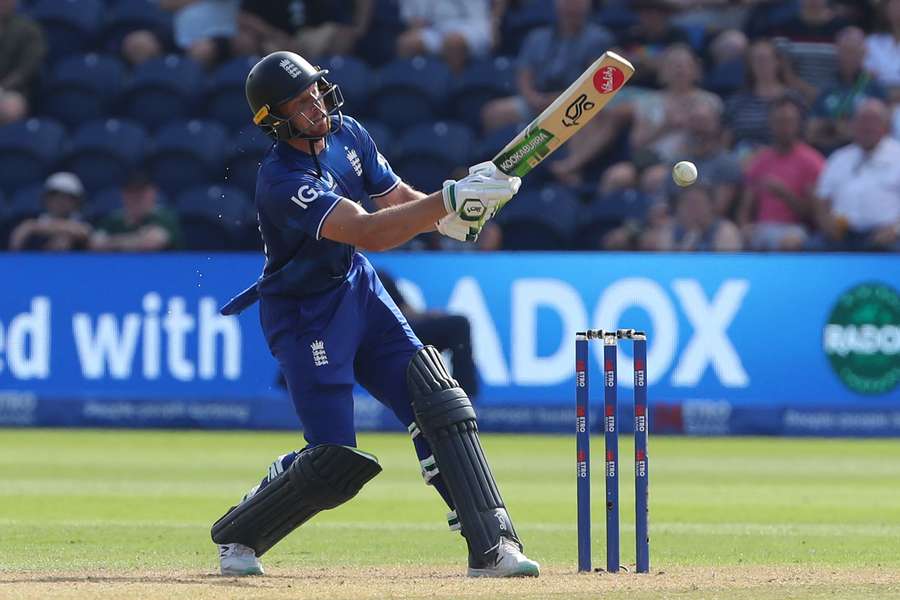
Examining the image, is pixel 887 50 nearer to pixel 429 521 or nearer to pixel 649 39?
pixel 649 39

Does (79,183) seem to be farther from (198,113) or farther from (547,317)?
(547,317)

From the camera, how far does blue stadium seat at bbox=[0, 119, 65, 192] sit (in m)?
15.5

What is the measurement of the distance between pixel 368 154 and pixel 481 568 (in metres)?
1.59

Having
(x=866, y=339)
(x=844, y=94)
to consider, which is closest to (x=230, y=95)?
(x=844, y=94)

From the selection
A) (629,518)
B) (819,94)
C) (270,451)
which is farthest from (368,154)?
(819,94)

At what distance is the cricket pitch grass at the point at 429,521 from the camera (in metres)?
5.72

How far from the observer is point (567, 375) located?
Answer: 13.4 meters

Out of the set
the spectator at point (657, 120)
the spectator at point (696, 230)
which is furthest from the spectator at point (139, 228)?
the spectator at point (696, 230)

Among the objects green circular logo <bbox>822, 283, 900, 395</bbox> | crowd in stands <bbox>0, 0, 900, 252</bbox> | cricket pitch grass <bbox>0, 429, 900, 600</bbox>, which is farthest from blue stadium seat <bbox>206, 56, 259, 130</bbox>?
green circular logo <bbox>822, 283, 900, 395</bbox>

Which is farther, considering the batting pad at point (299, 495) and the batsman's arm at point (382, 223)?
the batting pad at point (299, 495)

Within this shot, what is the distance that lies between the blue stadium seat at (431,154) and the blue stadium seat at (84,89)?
3.16 m

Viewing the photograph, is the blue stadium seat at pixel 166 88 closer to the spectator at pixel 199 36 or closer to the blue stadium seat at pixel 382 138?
the spectator at pixel 199 36

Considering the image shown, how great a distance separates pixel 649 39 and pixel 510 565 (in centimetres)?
1022

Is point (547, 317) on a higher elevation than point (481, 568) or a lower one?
higher
